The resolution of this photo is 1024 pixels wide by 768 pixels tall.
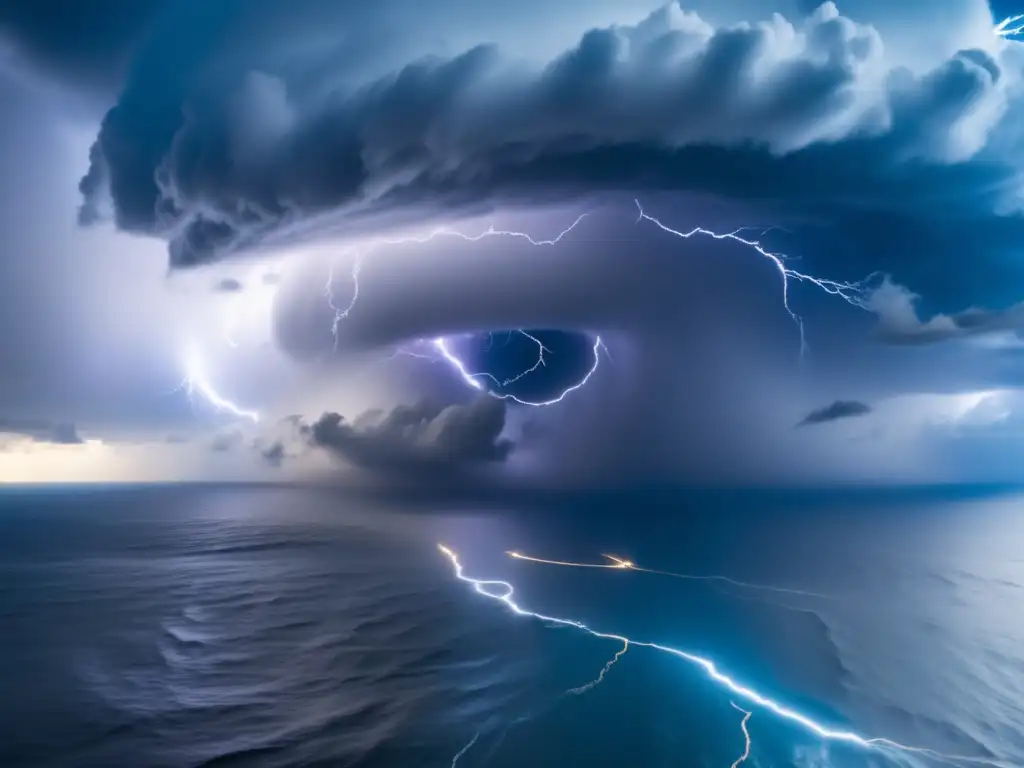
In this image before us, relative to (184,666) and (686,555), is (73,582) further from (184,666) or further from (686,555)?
(686,555)

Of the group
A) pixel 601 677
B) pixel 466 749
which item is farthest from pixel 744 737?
pixel 466 749

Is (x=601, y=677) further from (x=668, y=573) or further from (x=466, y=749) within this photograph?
(x=668, y=573)

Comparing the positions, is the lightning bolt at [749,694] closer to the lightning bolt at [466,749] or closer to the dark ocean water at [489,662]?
the dark ocean water at [489,662]

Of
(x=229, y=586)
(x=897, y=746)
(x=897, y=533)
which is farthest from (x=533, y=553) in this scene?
(x=897, y=533)

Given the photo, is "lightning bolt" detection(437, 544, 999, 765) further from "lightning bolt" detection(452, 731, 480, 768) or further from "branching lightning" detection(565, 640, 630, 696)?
"lightning bolt" detection(452, 731, 480, 768)

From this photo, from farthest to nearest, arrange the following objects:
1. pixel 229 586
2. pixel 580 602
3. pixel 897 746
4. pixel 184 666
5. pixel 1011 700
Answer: pixel 229 586, pixel 580 602, pixel 184 666, pixel 1011 700, pixel 897 746

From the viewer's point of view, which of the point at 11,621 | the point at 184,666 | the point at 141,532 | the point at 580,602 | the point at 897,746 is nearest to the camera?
the point at 897,746

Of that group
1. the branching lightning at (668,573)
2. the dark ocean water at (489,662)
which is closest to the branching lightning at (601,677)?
the dark ocean water at (489,662)
